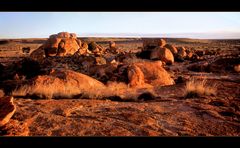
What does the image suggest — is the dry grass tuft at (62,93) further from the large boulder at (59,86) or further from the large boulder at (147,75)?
the large boulder at (147,75)

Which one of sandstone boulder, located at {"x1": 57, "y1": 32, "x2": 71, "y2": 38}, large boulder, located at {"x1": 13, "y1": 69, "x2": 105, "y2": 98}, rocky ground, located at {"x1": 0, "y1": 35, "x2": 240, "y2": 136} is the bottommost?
rocky ground, located at {"x1": 0, "y1": 35, "x2": 240, "y2": 136}

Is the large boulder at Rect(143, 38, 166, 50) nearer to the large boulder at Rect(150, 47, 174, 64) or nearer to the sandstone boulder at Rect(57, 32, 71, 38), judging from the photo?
the large boulder at Rect(150, 47, 174, 64)

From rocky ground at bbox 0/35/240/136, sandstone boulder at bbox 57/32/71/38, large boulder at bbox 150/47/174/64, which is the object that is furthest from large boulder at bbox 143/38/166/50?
rocky ground at bbox 0/35/240/136

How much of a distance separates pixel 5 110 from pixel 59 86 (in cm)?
337

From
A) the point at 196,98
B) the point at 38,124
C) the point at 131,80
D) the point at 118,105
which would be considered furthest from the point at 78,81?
the point at 38,124

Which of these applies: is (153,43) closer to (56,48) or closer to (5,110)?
(56,48)

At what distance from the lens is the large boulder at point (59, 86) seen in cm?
705

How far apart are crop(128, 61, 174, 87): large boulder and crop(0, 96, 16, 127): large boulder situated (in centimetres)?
530

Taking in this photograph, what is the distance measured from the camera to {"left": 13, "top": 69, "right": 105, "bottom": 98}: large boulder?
7.05m

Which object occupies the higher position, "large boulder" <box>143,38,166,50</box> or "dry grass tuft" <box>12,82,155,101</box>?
"large boulder" <box>143,38,166,50</box>

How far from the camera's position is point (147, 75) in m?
10.3

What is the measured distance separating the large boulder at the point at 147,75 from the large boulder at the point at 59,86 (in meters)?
1.30

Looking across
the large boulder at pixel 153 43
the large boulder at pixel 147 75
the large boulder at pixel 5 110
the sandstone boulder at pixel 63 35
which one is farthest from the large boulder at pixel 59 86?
the sandstone boulder at pixel 63 35

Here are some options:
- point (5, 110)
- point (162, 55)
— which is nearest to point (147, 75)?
point (5, 110)
